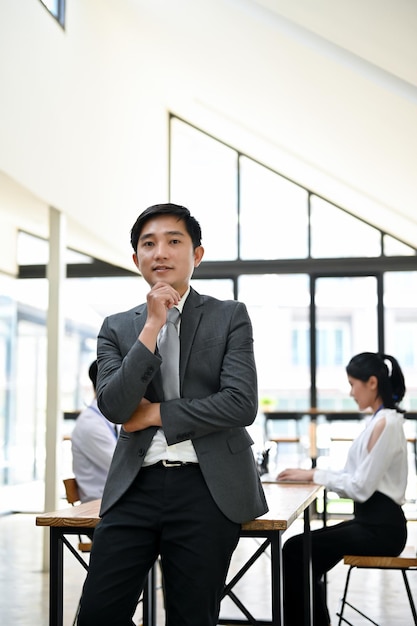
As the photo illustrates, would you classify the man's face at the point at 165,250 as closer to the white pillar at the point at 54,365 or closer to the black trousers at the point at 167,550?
the black trousers at the point at 167,550

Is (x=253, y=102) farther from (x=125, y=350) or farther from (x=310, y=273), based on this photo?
(x=125, y=350)

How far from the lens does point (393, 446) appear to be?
12.2 ft

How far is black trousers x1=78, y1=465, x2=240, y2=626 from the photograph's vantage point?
1.79m

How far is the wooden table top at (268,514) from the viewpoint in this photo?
2.23 m

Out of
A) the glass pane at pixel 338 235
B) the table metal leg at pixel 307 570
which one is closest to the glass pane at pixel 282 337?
the glass pane at pixel 338 235

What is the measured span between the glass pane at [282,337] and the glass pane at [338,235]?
0.44 metres

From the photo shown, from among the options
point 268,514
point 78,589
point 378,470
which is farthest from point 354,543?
point 78,589

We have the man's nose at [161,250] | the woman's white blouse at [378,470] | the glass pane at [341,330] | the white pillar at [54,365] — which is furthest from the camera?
the glass pane at [341,330]

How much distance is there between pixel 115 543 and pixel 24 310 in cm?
815

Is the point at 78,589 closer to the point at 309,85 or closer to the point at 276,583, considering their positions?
the point at 276,583

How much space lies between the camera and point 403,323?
9719 mm

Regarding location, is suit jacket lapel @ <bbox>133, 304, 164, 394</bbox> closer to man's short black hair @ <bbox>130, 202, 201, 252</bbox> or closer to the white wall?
man's short black hair @ <bbox>130, 202, 201, 252</bbox>

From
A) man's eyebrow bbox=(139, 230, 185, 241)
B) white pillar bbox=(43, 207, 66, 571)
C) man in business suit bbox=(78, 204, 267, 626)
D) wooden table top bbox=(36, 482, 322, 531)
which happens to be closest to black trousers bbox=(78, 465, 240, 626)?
man in business suit bbox=(78, 204, 267, 626)

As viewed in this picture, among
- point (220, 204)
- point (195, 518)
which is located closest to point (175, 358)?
point (195, 518)
